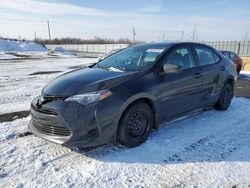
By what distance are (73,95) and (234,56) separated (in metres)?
12.7

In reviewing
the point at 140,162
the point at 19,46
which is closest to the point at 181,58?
the point at 140,162

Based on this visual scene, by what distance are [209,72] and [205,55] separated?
41 cm

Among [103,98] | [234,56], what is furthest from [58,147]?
[234,56]

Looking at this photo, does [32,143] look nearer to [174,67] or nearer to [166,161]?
[166,161]

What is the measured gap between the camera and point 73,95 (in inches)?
151

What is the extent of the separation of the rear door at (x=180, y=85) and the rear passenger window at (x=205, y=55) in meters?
0.31

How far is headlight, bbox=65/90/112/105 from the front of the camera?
3736 mm

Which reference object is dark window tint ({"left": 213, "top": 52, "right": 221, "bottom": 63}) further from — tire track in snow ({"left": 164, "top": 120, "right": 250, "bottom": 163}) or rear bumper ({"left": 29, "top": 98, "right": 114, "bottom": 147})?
rear bumper ({"left": 29, "top": 98, "right": 114, "bottom": 147})

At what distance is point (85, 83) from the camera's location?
403 centimetres

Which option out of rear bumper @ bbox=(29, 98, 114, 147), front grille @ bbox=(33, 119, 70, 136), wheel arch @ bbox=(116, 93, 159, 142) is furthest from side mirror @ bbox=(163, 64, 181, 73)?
front grille @ bbox=(33, 119, 70, 136)

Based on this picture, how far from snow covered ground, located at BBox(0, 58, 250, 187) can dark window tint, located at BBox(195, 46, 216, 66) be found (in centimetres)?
135

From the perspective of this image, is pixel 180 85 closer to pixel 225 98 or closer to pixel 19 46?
pixel 225 98

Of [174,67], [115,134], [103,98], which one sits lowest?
[115,134]

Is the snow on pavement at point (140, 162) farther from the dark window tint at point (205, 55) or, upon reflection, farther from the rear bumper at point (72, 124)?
Result: the dark window tint at point (205, 55)
